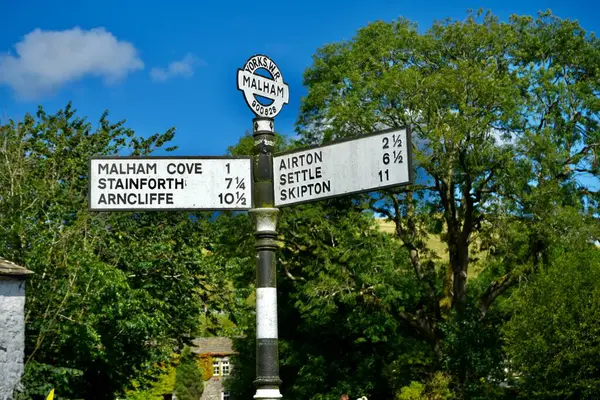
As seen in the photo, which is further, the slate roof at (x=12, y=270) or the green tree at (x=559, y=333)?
the green tree at (x=559, y=333)

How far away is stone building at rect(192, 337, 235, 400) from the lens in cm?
9900

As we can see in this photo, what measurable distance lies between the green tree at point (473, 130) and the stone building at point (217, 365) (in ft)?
198

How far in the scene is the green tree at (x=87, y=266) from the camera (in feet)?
82.7

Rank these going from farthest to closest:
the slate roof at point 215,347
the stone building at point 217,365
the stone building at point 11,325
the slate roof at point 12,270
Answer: the slate roof at point 215,347 → the stone building at point 217,365 → the stone building at point 11,325 → the slate roof at point 12,270

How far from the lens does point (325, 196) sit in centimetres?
620

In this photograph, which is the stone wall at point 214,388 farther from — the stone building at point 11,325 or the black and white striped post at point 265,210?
the black and white striped post at point 265,210

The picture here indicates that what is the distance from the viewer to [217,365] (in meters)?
102

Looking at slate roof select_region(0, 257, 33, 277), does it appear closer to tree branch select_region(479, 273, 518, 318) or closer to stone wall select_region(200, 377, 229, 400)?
tree branch select_region(479, 273, 518, 318)

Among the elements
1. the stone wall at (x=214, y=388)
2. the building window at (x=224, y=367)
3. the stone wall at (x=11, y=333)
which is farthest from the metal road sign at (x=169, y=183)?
the building window at (x=224, y=367)

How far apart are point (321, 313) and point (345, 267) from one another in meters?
2.26

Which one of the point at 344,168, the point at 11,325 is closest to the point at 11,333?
the point at 11,325

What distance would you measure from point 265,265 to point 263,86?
4.20ft

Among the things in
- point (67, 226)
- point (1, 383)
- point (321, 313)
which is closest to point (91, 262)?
point (67, 226)

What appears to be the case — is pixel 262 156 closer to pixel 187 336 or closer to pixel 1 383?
pixel 1 383
